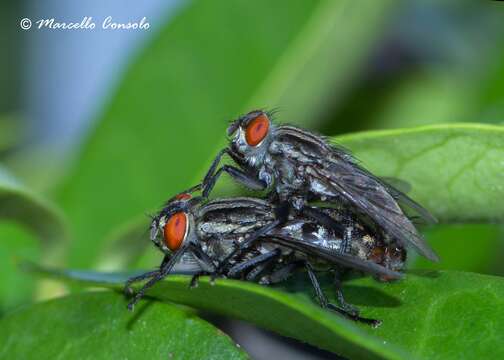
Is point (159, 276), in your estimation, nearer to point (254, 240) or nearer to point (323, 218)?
point (254, 240)

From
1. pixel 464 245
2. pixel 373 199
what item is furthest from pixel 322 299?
pixel 464 245

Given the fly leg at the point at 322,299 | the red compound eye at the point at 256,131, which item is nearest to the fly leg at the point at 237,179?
the red compound eye at the point at 256,131

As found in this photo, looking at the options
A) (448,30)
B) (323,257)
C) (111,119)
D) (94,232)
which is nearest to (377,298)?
(323,257)

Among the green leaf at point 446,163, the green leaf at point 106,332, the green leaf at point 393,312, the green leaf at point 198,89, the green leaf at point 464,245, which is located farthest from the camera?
the green leaf at point 198,89

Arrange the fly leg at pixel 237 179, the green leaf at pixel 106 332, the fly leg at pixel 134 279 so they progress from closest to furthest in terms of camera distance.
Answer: the green leaf at pixel 106 332 < the fly leg at pixel 134 279 < the fly leg at pixel 237 179

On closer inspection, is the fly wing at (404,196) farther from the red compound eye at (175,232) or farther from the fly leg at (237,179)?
the red compound eye at (175,232)

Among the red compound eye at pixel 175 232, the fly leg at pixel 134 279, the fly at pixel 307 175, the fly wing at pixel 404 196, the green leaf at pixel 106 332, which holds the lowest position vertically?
the green leaf at pixel 106 332

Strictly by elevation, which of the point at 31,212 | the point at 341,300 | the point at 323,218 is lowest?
the point at 31,212
